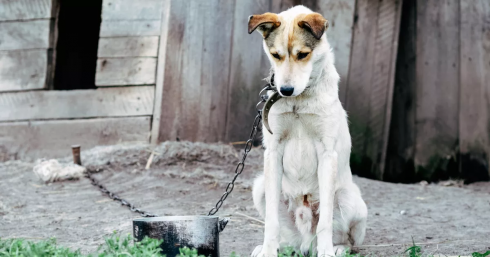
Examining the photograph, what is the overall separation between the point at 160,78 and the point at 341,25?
6.63 ft

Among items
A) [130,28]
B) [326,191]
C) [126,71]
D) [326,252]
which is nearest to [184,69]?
[126,71]

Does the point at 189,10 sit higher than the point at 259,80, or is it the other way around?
the point at 189,10

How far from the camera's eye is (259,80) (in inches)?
242

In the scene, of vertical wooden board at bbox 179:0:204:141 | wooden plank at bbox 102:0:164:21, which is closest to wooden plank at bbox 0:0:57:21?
wooden plank at bbox 102:0:164:21

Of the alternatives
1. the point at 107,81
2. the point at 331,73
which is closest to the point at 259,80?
the point at 107,81

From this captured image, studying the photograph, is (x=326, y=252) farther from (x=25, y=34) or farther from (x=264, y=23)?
(x=25, y=34)

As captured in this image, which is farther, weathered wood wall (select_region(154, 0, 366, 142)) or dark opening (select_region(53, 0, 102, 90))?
dark opening (select_region(53, 0, 102, 90))

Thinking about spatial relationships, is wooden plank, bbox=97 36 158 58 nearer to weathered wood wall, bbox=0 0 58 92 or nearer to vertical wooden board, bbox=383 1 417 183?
weathered wood wall, bbox=0 0 58 92

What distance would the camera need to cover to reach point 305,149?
3.46 m

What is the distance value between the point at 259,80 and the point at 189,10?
1.07 metres

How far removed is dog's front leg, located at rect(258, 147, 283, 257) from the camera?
335 cm

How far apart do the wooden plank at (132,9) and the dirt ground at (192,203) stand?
1.45 m

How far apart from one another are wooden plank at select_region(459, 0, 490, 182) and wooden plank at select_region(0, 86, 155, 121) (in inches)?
132

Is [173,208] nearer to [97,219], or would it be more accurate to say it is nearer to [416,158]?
[97,219]
